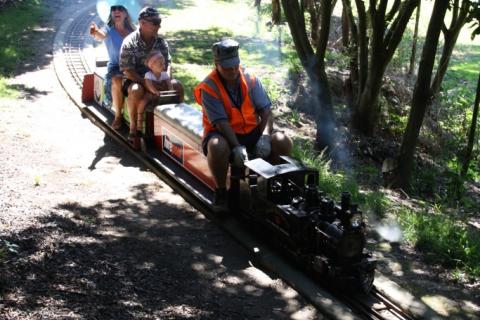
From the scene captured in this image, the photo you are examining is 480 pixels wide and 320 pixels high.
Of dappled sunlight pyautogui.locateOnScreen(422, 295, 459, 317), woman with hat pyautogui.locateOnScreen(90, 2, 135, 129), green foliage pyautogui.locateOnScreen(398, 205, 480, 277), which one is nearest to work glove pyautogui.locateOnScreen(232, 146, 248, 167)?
green foliage pyautogui.locateOnScreen(398, 205, 480, 277)

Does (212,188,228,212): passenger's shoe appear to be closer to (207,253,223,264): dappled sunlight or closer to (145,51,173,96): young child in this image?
(207,253,223,264): dappled sunlight

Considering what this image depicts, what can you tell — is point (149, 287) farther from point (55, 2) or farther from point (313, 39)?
point (55, 2)

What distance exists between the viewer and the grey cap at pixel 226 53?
6.98m

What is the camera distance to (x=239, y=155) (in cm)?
694

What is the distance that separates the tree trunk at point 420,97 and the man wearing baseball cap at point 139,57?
3.47m

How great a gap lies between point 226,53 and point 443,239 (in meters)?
3.13

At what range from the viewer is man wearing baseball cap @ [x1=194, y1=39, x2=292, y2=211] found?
7.07 meters

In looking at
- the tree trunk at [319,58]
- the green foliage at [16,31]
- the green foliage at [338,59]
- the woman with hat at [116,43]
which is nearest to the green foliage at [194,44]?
the green foliage at [338,59]

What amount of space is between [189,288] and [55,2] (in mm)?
18030

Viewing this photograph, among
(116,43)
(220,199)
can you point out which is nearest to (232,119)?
(220,199)

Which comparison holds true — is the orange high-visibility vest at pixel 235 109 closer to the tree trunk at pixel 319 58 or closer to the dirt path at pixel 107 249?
the dirt path at pixel 107 249

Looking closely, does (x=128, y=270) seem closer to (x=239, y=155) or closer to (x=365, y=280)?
(x=239, y=155)

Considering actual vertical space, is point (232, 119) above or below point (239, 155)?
above

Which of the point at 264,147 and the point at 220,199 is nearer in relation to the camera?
the point at 264,147
